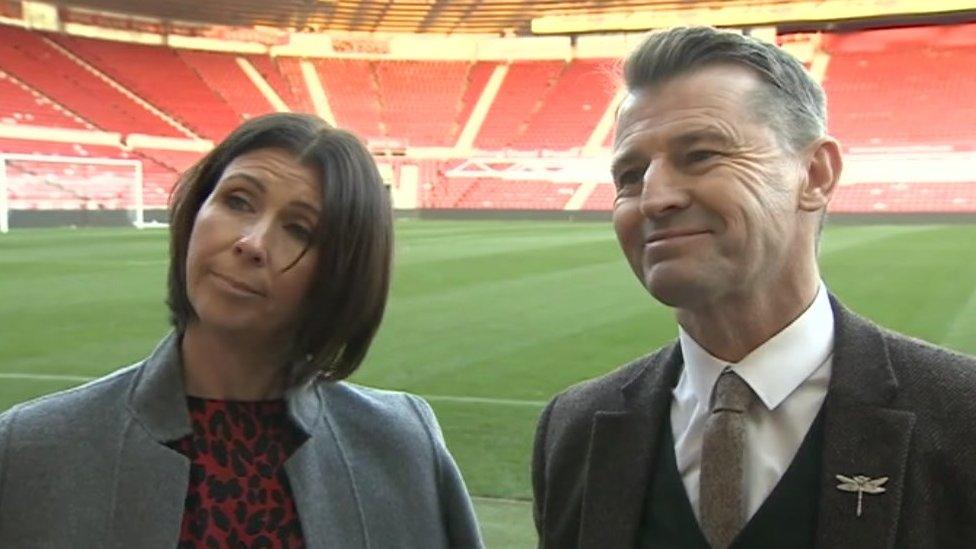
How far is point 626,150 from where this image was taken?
1.46 metres

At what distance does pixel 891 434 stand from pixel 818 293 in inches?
9.7

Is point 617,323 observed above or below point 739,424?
below

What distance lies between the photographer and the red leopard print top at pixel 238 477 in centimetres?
158

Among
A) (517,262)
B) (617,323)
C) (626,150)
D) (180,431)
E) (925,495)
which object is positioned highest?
(626,150)

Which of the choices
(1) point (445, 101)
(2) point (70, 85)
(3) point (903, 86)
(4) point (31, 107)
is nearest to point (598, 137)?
(1) point (445, 101)

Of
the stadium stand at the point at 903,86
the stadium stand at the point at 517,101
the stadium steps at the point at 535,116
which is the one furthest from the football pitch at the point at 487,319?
the stadium stand at the point at 517,101

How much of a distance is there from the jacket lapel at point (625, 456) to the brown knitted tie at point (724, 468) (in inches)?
4.5

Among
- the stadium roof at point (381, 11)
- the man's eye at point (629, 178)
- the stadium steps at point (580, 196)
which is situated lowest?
the stadium steps at point (580, 196)

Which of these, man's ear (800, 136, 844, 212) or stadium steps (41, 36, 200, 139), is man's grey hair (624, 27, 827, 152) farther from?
stadium steps (41, 36, 200, 139)

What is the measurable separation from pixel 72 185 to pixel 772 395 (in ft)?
86.5

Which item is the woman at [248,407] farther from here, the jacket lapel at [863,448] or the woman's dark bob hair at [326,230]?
the jacket lapel at [863,448]

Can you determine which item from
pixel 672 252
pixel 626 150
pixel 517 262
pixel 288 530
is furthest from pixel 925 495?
pixel 517 262

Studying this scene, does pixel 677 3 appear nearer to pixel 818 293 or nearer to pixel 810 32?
pixel 810 32

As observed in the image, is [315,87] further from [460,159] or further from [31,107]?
[31,107]
